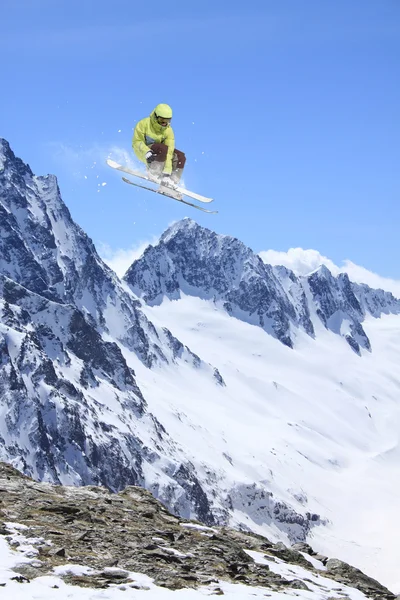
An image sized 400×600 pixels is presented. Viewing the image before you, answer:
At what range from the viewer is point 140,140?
28984 mm

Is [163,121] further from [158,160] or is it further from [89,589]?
[89,589]

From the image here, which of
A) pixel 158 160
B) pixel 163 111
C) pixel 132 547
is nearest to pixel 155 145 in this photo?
pixel 158 160

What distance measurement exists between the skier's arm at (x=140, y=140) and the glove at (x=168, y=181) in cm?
147

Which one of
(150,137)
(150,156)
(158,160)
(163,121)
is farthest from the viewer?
(158,160)

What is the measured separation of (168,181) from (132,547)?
49.2 feet

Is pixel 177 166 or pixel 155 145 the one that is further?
pixel 177 166

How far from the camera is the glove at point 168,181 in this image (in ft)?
99.6

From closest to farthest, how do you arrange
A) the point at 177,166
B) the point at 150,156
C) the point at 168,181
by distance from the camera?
1. the point at 150,156
2. the point at 168,181
3. the point at 177,166

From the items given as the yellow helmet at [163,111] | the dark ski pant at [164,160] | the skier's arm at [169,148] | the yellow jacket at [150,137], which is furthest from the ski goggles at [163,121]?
the dark ski pant at [164,160]

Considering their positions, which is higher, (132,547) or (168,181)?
(168,181)

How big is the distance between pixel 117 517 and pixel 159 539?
2443 mm

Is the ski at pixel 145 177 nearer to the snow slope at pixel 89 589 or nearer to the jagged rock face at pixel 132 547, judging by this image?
the jagged rock face at pixel 132 547

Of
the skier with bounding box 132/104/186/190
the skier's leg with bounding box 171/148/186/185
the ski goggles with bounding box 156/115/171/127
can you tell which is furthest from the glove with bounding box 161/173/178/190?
the ski goggles with bounding box 156/115/171/127

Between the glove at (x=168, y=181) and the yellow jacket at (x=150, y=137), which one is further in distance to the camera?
the glove at (x=168, y=181)
